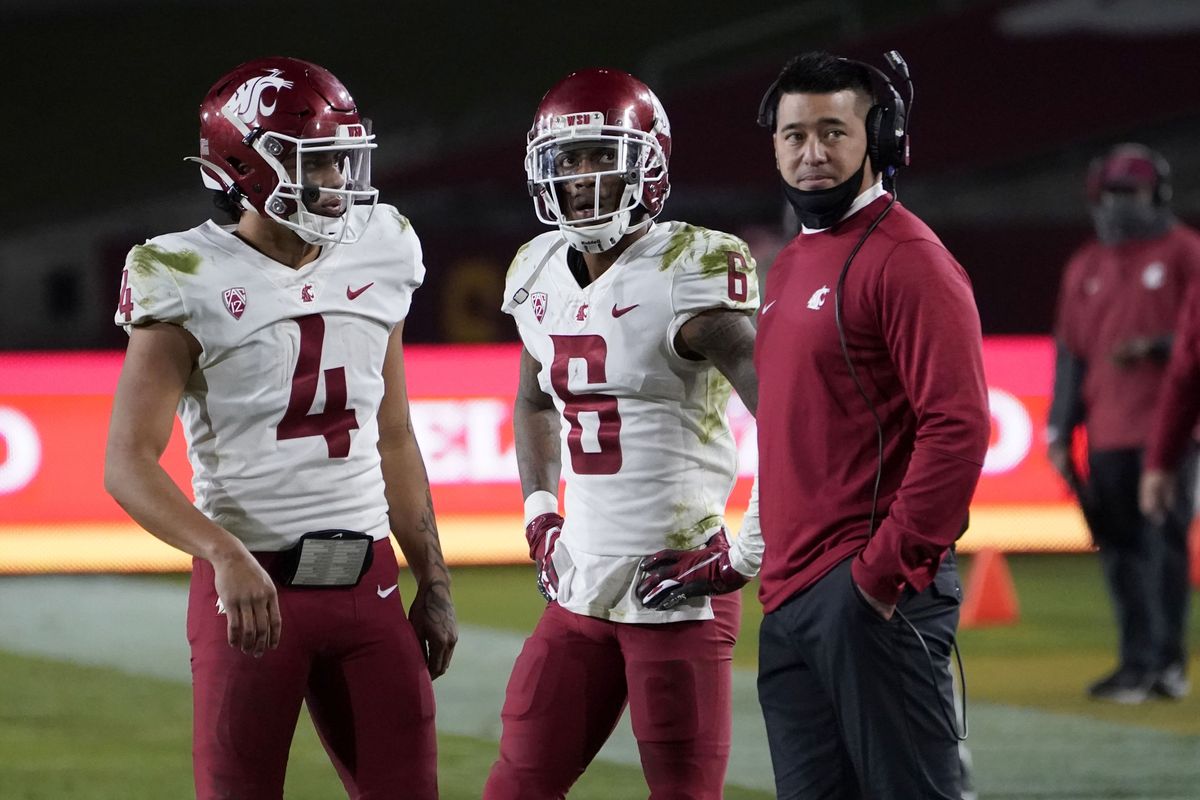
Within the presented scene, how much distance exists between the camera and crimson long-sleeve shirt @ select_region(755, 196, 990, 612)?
2971mm

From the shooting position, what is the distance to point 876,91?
128 inches

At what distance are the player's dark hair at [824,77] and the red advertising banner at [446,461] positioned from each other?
6.45 meters

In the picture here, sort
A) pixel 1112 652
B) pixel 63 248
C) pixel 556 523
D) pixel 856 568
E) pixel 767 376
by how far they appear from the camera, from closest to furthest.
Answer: pixel 856 568 → pixel 767 376 → pixel 556 523 → pixel 1112 652 → pixel 63 248

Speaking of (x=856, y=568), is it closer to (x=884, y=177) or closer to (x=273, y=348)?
(x=884, y=177)

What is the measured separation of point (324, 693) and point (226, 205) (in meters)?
0.91

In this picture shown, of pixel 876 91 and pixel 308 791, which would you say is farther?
pixel 308 791

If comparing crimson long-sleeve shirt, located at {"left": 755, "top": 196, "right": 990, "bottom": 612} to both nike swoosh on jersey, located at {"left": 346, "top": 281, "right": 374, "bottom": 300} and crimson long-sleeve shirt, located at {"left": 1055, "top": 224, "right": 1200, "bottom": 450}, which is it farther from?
crimson long-sleeve shirt, located at {"left": 1055, "top": 224, "right": 1200, "bottom": 450}

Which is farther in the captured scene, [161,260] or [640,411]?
[640,411]

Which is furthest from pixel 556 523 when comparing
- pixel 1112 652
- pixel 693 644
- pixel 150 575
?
pixel 150 575

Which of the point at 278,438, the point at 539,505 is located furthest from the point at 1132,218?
the point at 278,438

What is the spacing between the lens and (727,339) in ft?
11.5

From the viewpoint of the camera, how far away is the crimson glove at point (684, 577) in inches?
135

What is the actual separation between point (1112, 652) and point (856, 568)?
528 cm

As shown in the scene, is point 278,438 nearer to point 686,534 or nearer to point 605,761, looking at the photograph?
point 686,534
